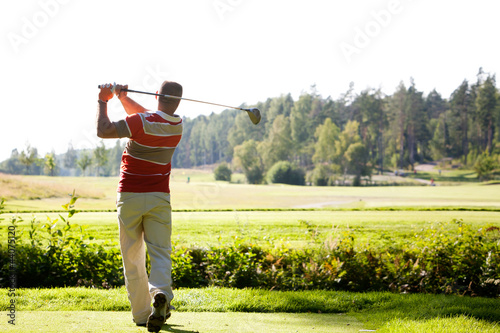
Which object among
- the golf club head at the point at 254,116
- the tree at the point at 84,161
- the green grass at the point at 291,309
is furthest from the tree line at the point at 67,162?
the golf club head at the point at 254,116

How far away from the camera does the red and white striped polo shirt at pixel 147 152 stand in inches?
101

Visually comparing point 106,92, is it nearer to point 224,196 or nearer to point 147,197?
point 147,197

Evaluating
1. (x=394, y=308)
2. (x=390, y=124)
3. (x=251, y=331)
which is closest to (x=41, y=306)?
(x=251, y=331)

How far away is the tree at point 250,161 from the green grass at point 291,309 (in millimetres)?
17237

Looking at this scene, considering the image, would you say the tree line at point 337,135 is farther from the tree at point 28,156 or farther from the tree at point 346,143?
the tree at point 28,156

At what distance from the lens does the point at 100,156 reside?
16.6m

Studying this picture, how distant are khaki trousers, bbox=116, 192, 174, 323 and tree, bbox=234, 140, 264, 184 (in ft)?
59.8

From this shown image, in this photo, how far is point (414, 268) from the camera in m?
4.23

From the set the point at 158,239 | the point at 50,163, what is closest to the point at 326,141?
the point at 50,163

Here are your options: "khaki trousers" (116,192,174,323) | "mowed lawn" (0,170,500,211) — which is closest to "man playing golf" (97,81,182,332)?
"khaki trousers" (116,192,174,323)

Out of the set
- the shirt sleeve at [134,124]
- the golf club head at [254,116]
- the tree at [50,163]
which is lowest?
the tree at [50,163]

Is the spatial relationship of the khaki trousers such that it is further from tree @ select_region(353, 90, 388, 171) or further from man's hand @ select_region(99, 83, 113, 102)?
tree @ select_region(353, 90, 388, 171)

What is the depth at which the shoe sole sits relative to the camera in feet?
7.98

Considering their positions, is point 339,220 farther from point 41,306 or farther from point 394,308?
point 41,306
